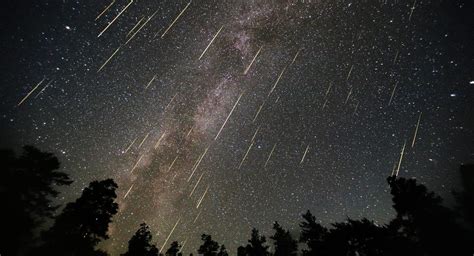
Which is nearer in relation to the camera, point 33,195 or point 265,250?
point 33,195

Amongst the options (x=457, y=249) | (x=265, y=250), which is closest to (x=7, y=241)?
(x=265, y=250)

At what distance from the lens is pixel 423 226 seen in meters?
22.3

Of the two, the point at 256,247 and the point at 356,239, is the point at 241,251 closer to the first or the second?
the point at 256,247

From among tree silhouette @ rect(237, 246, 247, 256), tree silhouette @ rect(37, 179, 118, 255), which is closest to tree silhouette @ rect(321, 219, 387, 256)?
tree silhouette @ rect(237, 246, 247, 256)

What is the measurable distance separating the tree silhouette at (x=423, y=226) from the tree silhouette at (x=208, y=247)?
61.1 ft

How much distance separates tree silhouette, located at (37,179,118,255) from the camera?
22750mm

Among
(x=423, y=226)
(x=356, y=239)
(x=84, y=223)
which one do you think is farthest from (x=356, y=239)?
(x=84, y=223)

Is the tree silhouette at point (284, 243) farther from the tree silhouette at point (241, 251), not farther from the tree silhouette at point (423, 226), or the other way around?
the tree silhouette at point (423, 226)

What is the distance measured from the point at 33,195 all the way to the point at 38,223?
7.37 ft

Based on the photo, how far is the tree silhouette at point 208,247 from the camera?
109 feet

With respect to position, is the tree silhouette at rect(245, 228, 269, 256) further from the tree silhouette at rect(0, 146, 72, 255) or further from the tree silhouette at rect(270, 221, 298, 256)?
the tree silhouette at rect(0, 146, 72, 255)

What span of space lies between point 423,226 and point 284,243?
17.7 metres

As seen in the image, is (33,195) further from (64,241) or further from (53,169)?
(64,241)

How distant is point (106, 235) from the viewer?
24.3 metres
